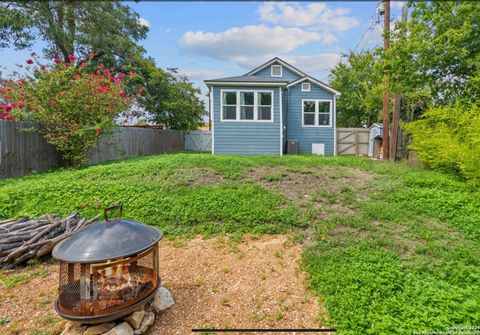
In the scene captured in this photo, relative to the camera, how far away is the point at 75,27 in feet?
39.6

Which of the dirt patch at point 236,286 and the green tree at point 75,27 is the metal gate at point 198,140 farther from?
the dirt patch at point 236,286

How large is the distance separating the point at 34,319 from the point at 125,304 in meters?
1.01

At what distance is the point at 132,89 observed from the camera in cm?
1430

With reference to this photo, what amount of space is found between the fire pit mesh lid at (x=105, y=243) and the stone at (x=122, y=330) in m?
0.57

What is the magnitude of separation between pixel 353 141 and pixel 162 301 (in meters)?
14.6

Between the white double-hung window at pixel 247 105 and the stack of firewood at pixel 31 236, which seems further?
the white double-hung window at pixel 247 105

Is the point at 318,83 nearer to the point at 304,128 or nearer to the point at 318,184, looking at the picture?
the point at 304,128

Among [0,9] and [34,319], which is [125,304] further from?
[0,9]

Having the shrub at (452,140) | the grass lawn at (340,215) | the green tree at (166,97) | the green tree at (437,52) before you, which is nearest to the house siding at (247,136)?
the grass lawn at (340,215)

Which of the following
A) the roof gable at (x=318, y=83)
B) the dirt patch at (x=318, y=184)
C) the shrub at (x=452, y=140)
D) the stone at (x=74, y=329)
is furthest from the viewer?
the roof gable at (x=318, y=83)

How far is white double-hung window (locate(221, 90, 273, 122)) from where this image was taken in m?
10.5

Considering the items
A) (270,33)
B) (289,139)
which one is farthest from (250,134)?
(270,33)

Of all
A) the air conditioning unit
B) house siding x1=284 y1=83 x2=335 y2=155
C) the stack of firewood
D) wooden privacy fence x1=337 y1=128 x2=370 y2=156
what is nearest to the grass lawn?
the stack of firewood

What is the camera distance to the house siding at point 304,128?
1272 cm
